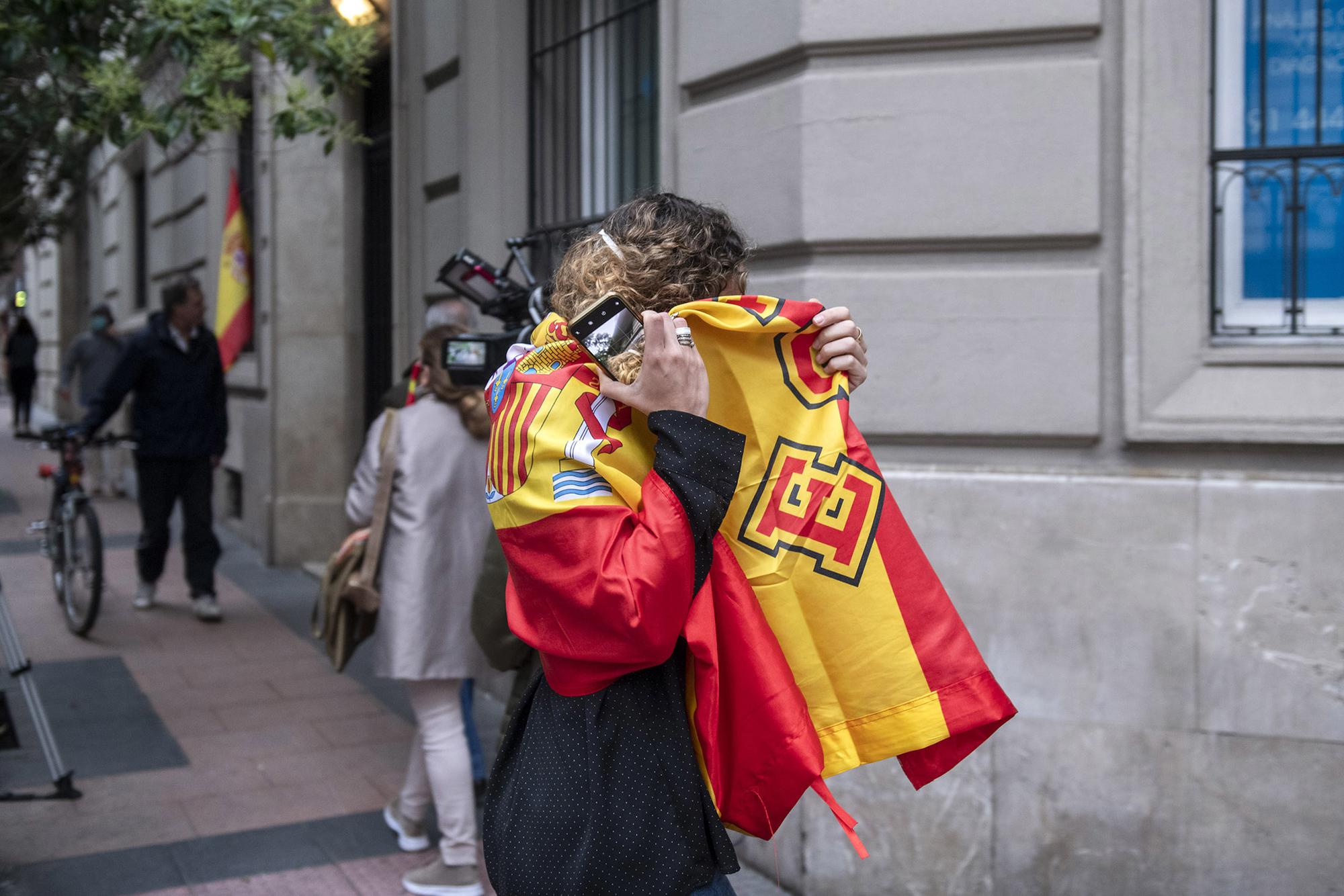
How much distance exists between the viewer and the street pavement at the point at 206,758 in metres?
4.19

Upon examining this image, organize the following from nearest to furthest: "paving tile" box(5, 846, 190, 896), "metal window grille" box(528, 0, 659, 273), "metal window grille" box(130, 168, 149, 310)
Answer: "paving tile" box(5, 846, 190, 896)
"metal window grille" box(528, 0, 659, 273)
"metal window grille" box(130, 168, 149, 310)

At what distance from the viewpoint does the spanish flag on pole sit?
34.7ft

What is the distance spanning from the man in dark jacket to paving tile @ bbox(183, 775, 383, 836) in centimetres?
325

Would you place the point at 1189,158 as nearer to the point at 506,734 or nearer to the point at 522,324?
the point at 522,324

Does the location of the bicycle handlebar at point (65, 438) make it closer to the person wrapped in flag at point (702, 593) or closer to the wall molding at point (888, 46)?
the wall molding at point (888, 46)

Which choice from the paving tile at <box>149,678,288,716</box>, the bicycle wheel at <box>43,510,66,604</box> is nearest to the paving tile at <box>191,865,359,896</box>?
the paving tile at <box>149,678,288,716</box>

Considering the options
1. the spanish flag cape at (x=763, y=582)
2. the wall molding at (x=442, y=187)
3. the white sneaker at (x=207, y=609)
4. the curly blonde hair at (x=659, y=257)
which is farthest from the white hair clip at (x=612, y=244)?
the white sneaker at (x=207, y=609)

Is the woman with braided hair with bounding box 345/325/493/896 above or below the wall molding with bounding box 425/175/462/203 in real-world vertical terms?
below

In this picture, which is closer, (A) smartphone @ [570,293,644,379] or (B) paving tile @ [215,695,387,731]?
(A) smartphone @ [570,293,644,379]

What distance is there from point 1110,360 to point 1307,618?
891mm

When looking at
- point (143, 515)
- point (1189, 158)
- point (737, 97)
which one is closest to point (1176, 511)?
point (1189, 158)

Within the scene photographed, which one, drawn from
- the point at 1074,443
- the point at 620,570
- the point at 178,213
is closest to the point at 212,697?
the point at 1074,443

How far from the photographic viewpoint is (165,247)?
14820 millimetres

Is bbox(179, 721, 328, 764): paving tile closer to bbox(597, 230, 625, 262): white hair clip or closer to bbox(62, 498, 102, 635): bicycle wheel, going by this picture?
bbox(62, 498, 102, 635): bicycle wheel
